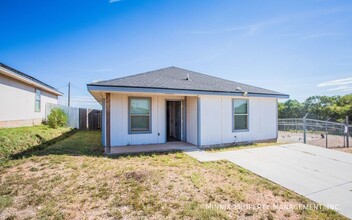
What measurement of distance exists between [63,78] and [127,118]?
26.8 m

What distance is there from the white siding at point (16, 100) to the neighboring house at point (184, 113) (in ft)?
21.7

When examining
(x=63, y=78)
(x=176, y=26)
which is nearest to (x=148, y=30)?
(x=176, y=26)

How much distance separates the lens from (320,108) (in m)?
28.7

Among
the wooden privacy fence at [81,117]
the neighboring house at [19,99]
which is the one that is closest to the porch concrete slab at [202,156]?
the neighboring house at [19,99]

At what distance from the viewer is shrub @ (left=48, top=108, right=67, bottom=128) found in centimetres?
1372

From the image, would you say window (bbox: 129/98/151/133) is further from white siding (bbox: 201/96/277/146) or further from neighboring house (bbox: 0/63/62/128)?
neighboring house (bbox: 0/63/62/128)

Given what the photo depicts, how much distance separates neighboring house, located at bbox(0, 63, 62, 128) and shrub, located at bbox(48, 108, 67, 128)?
1216 mm

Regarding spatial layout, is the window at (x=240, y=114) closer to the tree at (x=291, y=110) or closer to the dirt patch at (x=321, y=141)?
the dirt patch at (x=321, y=141)

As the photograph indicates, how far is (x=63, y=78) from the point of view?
2866 centimetres

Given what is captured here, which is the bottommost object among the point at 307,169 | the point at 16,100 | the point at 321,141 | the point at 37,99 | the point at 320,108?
the point at 321,141

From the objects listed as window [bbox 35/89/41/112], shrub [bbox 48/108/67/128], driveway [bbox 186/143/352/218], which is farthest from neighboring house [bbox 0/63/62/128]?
driveway [bbox 186/143/352/218]

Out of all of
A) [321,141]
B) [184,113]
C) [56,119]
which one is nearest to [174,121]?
[184,113]

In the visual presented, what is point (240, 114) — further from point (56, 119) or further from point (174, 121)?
point (56, 119)

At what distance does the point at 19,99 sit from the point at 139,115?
9.52 m
